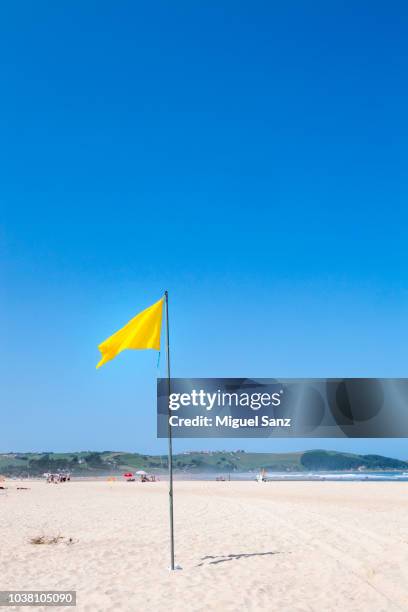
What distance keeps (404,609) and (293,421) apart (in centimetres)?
1995

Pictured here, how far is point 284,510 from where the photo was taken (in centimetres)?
2650

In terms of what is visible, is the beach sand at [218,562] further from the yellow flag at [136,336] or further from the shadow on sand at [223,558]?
the yellow flag at [136,336]

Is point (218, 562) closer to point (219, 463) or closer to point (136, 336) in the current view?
point (136, 336)

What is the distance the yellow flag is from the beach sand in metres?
4.66

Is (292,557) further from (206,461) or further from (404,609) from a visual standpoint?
(206,461)

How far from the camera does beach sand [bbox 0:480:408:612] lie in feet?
33.4

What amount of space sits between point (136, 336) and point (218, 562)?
586cm

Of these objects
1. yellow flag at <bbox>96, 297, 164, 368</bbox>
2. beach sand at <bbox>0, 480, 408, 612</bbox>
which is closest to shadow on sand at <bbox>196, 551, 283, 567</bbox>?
beach sand at <bbox>0, 480, 408, 612</bbox>

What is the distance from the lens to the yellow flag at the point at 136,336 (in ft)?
39.6

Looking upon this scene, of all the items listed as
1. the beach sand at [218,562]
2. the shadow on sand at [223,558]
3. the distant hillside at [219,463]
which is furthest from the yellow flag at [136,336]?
the distant hillside at [219,463]

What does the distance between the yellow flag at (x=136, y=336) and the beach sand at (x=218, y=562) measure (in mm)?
4663

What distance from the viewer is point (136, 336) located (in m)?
12.1

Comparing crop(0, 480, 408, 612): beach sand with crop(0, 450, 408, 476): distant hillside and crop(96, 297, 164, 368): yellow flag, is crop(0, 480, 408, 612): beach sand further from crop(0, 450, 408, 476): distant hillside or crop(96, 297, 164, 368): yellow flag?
crop(0, 450, 408, 476): distant hillside

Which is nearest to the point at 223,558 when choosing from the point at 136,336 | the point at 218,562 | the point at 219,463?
the point at 218,562
